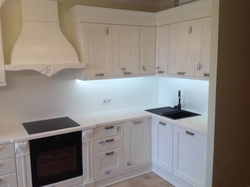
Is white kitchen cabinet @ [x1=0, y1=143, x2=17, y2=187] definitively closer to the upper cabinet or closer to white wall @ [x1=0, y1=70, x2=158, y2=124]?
white wall @ [x1=0, y1=70, x2=158, y2=124]

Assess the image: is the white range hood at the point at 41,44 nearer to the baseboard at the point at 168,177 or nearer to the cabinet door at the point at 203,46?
the cabinet door at the point at 203,46

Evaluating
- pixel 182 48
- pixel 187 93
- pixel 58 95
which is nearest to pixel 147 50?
pixel 182 48

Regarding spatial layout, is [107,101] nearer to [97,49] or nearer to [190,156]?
[97,49]

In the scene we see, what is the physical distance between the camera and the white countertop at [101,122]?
2.45 metres

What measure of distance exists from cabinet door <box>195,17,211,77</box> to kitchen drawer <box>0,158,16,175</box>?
2309 millimetres

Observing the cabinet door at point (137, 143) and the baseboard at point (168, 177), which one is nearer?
the baseboard at point (168, 177)

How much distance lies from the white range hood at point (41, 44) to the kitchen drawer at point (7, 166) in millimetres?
944

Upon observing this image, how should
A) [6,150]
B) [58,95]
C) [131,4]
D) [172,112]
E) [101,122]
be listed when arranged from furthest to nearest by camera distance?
[131,4] → [172,112] → [58,95] → [101,122] → [6,150]

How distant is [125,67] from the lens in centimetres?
328

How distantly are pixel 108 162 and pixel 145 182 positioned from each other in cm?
58

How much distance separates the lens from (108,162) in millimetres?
3020

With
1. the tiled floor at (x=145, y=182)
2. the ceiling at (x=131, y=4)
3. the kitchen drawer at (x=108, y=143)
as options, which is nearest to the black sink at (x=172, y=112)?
the kitchen drawer at (x=108, y=143)

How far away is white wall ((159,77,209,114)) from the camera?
3232 mm

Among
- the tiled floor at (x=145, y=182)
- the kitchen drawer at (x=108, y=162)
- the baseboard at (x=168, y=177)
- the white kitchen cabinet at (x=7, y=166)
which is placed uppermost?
the white kitchen cabinet at (x=7, y=166)
